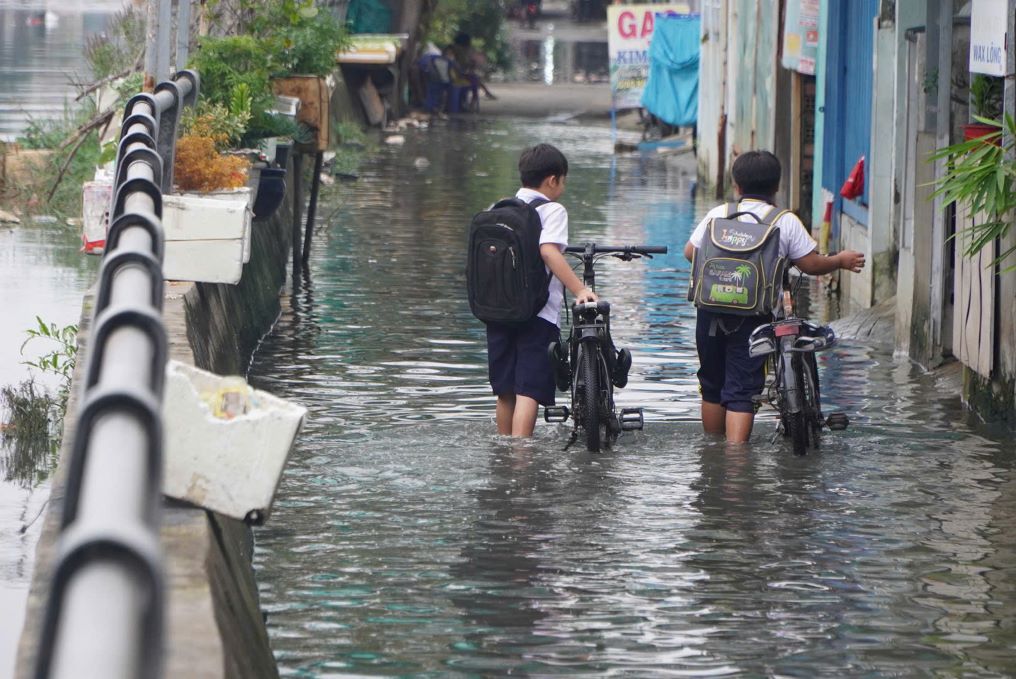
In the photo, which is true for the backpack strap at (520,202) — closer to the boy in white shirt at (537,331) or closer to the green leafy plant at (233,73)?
the boy in white shirt at (537,331)

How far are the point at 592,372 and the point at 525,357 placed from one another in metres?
0.34

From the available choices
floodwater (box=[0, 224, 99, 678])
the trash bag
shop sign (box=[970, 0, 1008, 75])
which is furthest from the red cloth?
the trash bag

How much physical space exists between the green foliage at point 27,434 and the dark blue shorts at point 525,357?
2010 mm

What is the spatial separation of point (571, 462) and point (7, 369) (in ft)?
11.0

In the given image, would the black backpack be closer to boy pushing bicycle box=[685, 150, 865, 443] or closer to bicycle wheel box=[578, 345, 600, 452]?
bicycle wheel box=[578, 345, 600, 452]

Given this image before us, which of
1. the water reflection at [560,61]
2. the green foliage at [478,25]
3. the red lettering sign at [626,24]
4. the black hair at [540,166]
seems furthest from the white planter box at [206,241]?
the water reflection at [560,61]

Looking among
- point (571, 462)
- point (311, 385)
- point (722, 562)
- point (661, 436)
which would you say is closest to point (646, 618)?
point (722, 562)

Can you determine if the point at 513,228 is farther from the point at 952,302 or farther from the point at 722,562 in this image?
the point at 952,302

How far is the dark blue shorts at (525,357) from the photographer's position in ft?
27.9

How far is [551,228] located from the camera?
27.3ft

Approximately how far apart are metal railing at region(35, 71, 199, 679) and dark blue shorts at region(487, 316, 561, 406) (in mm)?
5103

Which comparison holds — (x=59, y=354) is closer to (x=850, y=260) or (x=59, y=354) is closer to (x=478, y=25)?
(x=850, y=260)

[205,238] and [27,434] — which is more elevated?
[205,238]

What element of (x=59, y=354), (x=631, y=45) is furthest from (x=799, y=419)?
(x=631, y=45)
